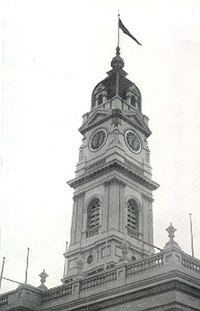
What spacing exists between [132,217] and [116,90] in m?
14.0

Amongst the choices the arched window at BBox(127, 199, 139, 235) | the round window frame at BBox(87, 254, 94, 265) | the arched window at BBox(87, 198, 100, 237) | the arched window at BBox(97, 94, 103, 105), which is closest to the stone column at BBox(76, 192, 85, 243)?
the arched window at BBox(87, 198, 100, 237)

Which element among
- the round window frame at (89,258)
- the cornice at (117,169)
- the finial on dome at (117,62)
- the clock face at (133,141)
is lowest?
the round window frame at (89,258)

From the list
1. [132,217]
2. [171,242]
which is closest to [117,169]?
[132,217]

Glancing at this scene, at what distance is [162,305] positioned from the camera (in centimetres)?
2655

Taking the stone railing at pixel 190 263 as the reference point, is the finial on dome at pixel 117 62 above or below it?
above

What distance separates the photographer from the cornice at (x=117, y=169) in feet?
156

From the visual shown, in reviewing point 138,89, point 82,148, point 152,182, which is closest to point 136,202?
point 152,182

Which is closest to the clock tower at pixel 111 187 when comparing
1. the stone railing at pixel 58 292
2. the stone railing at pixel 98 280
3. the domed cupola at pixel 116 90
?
the domed cupola at pixel 116 90

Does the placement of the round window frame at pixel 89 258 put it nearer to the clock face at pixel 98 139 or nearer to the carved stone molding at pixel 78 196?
the carved stone molding at pixel 78 196

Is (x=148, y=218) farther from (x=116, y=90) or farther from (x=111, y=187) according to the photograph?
(x=116, y=90)

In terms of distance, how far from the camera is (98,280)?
101 ft

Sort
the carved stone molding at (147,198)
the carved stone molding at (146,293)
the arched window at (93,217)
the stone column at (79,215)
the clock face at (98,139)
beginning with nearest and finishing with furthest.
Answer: the carved stone molding at (146,293), the arched window at (93,217), the stone column at (79,215), the carved stone molding at (147,198), the clock face at (98,139)

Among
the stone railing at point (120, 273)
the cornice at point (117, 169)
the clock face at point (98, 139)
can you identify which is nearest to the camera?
the stone railing at point (120, 273)

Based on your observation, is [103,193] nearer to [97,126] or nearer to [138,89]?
[97,126]
